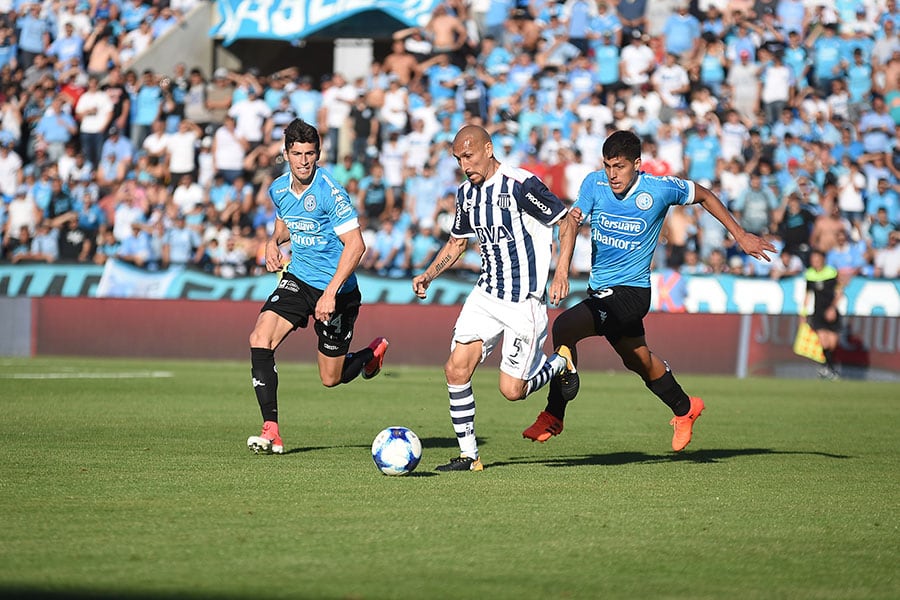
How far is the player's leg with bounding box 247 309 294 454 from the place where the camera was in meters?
9.84

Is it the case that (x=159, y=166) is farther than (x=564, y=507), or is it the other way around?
(x=159, y=166)

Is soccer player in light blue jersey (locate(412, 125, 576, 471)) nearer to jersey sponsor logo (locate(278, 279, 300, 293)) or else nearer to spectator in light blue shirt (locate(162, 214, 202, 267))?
jersey sponsor logo (locate(278, 279, 300, 293))

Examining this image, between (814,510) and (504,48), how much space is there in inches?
783

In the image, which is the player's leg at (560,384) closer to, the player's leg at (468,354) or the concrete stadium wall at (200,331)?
the player's leg at (468,354)

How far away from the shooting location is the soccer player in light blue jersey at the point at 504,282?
8.90 m

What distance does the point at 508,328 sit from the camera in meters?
8.98

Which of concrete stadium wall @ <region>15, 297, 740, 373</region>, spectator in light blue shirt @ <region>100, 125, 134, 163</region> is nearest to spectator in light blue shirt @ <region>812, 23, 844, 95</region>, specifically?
concrete stadium wall @ <region>15, 297, 740, 373</region>

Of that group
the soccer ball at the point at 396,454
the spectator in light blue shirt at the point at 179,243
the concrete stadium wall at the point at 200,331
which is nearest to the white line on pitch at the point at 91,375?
the concrete stadium wall at the point at 200,331

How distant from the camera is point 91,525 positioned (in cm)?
654

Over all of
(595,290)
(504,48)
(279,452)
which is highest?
(504,48)

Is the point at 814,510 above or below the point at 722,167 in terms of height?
below

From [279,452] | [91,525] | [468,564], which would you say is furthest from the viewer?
[279,452]

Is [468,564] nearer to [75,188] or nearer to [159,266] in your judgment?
[159,266]

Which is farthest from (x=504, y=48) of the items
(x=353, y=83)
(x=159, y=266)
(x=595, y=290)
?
(x=595, y=290)
